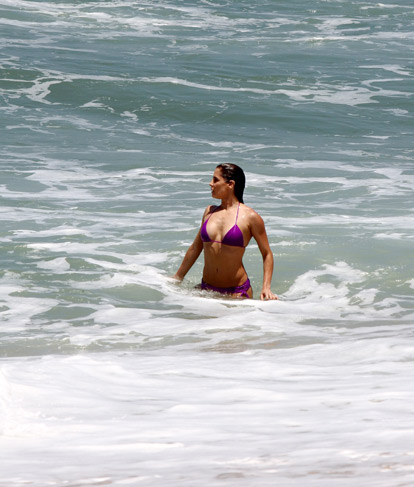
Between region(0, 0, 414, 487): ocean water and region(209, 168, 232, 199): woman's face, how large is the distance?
3.01 ft

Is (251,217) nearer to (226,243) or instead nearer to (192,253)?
(226,243)

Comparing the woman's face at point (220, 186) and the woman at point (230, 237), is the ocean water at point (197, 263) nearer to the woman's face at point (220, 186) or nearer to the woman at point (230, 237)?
the woman at point (230, 237)

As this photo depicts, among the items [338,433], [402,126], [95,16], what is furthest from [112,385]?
[95,16]

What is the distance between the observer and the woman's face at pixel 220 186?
23.1 ft

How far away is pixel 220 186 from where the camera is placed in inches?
277

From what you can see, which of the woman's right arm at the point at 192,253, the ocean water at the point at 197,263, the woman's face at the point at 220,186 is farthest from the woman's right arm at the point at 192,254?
the woman's face at the point at 220,186

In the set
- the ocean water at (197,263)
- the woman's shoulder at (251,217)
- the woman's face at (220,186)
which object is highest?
the woman's face at (220,186)

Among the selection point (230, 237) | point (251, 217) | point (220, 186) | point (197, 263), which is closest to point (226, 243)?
point (230, 237)

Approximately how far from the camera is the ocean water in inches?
133

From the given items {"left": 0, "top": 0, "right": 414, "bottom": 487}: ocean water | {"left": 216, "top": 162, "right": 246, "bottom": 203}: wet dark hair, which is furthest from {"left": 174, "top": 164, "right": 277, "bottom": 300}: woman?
{"left": 0, "top": 0, "right": 414, "bottom": 487}: ocean water

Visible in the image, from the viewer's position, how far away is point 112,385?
14.8 ft

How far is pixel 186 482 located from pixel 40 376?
187 centimetres

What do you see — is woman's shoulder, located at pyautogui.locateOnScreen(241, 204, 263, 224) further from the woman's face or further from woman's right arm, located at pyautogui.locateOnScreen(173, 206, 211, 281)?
woman's right arm, located at pyautogui.locateOnScreen(173, 206, 211, 281)

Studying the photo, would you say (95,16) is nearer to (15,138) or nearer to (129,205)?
(15,138)
